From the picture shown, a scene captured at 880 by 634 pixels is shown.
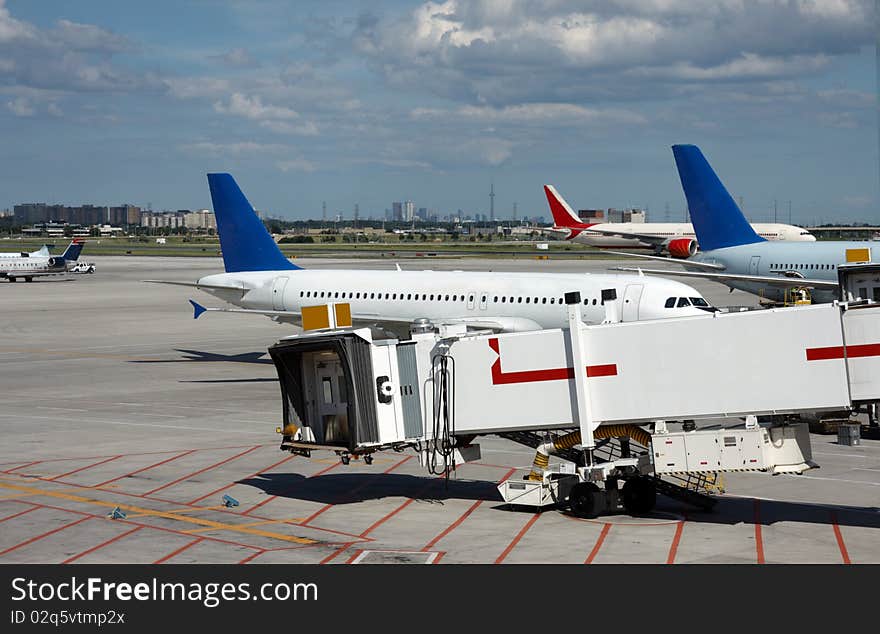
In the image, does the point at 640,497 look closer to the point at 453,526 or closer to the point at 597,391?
the point at 597,391

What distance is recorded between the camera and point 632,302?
44.1 meters

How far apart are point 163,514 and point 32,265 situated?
10726 cm

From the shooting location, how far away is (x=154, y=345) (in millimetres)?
64125

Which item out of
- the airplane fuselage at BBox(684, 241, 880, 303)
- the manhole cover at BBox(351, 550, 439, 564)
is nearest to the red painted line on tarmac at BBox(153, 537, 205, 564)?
the manhole cover at BBox(351, 550, 439, 564)

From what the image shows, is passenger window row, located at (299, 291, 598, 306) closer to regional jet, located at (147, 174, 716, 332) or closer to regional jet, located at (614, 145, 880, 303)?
regional jet, located at (147, 174, 716, 332)

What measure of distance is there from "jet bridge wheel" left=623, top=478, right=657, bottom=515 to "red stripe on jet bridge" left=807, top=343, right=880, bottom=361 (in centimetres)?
487

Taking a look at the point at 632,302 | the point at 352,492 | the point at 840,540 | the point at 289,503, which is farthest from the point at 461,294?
the point at 840,540

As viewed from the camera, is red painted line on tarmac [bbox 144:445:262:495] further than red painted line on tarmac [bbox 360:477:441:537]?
Yes

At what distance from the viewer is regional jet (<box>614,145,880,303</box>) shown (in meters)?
64.8

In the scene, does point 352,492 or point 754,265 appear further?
point 754,265
